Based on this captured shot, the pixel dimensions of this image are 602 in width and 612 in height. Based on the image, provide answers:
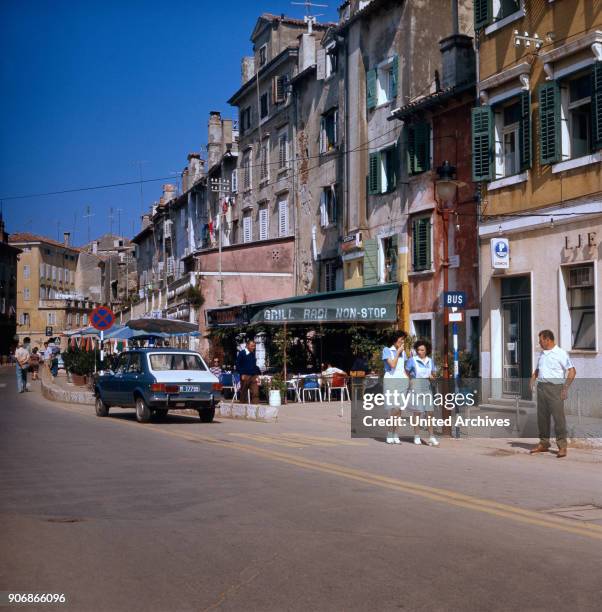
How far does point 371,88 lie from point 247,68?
55.1ft

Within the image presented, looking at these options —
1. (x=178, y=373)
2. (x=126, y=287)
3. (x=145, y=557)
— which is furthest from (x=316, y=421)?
(x=126, y=287)

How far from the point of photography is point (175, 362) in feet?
67.5

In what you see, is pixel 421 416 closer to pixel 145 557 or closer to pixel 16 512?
pixel 16 512

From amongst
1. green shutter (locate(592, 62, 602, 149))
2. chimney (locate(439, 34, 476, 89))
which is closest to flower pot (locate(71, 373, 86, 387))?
chimney (locate(439, 34, 476, 89))

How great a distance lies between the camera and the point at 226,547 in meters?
7.13

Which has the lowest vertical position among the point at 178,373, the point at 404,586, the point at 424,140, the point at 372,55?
the point at 404,586

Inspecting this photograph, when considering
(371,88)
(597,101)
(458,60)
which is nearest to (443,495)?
(597,101)

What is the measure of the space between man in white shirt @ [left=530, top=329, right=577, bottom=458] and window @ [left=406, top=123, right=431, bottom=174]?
14.1m

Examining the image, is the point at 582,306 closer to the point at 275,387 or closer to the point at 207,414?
the point at 207,414

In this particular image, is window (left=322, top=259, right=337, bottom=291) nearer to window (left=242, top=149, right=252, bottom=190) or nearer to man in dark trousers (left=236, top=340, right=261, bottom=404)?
window (left=242, top=149, right=252, bottom=190)

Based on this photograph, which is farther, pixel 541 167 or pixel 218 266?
pixel 218 266

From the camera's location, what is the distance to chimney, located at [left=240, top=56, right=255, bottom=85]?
46.7 meters

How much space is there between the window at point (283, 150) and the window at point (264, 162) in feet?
5.08

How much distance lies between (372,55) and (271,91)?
12004mm
